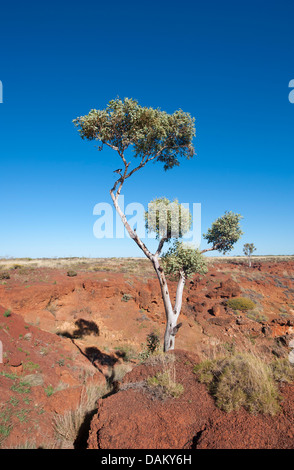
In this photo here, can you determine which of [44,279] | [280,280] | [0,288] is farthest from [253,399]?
[280,280]

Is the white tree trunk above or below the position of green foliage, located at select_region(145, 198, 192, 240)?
below

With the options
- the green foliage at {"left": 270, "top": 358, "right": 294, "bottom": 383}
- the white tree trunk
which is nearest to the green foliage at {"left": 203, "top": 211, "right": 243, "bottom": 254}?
the white tree trunk

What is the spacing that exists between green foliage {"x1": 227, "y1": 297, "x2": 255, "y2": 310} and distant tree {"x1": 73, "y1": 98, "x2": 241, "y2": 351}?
1556cm

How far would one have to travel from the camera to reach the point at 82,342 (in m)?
14.9

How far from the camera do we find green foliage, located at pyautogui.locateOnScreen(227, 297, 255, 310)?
22969 millimetres

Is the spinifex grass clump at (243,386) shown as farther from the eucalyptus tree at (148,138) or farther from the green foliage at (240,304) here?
the green foliage at (240,304)

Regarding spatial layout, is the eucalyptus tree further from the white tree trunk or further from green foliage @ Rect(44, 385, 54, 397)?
green foliage @ Rect(44, 385, 54, 397)

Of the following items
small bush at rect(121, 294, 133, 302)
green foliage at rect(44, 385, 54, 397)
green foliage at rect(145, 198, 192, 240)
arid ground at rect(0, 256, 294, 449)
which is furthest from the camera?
small bush at rect(121, 294, 133, 302)

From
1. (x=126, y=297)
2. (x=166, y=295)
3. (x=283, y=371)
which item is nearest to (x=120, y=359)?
(x=166, y=295)

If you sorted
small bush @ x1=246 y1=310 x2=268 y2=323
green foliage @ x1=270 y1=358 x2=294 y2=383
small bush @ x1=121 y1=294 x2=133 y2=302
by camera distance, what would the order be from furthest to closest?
small bush @ x1=121 y1=294 x2=133 y2=302, small bush @ x1=246 y1=310 x2=268 y2=323, green foliage @ x1=270 y1=358 x2=294 y2=383

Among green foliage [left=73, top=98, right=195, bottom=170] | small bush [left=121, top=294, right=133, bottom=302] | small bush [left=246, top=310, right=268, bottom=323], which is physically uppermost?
green foliage [left=73, top=98, right=195, bottom=170]

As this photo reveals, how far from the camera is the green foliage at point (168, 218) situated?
9.11 meters

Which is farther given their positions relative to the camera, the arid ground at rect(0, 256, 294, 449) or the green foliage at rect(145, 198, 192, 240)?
the green foliage at rect(145, 198, 192, 240)

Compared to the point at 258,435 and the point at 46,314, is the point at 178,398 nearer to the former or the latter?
the point at 258,435
